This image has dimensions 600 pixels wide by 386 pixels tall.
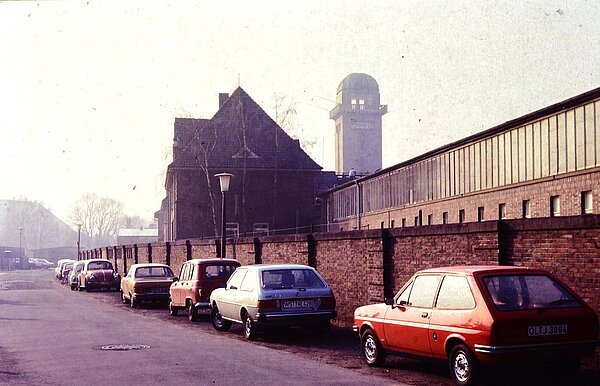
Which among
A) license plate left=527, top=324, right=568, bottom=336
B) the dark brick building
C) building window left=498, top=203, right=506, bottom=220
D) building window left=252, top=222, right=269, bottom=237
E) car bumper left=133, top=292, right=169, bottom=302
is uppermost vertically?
the dark brick building

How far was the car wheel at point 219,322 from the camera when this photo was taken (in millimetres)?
18250

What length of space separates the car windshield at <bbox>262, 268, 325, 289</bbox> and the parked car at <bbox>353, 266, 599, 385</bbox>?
17.1ft

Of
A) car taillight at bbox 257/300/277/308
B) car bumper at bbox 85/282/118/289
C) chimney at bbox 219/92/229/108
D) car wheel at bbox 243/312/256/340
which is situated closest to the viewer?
car taillight at bbox 257/300/277/308

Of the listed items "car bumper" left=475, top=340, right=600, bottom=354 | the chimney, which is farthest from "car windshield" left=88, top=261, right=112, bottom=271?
"car bumper" left=475, top=340, right=600, bottom=354

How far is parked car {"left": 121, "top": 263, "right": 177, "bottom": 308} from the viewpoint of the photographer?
89.4 feet

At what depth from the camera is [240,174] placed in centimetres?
6259

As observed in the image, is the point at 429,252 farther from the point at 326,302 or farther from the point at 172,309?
the point at 172,309

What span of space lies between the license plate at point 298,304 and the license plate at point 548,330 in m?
6.70

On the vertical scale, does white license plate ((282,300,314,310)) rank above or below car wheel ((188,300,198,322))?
above

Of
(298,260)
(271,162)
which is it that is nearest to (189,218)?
(271,162)

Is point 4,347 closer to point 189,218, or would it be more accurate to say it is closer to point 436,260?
point 436,260

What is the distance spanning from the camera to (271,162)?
207ft

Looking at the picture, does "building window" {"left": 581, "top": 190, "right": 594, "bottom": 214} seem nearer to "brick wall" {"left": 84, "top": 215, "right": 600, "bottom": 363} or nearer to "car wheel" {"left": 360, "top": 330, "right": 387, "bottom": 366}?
"brick wall" {"left": 84, "top": 215, "right": 600, "bottom": 363}

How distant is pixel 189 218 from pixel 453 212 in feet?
82.3
